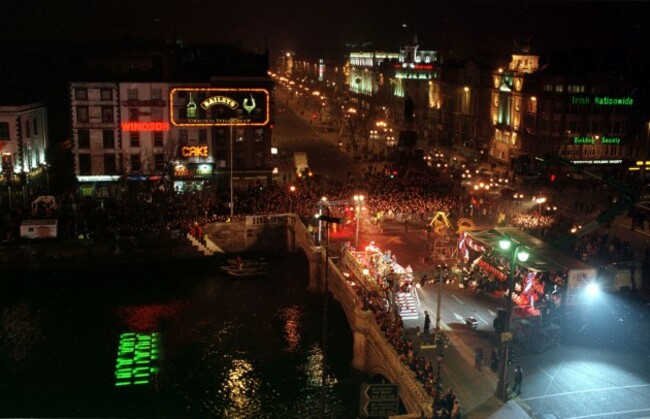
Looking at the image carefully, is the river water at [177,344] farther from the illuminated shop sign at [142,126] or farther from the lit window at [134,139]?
the illuminated shop sign at [142,126]

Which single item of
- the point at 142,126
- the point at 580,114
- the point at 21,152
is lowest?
the point at 21,152

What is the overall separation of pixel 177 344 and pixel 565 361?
2202 cm

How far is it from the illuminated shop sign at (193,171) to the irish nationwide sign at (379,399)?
1897 inches

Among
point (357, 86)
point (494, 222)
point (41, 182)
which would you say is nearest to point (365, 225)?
point (494, 222)

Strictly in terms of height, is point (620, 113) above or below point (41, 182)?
above

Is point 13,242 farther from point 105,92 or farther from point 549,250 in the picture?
point 549,250

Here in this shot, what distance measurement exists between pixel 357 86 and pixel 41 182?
113003 mm

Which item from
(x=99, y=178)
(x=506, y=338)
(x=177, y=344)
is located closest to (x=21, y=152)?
(x=99, y=178)

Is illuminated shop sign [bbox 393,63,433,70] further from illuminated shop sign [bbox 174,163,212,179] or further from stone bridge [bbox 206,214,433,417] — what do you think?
stone bridge [bbox 206,214,433,417]

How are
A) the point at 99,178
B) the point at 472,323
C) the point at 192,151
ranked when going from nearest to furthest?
the point at 472,323 → the point at 99,178 → the point at 192,151

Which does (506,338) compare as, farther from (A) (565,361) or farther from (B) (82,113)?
(B) (82,113)

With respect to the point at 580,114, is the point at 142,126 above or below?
below

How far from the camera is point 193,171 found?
6869 cm

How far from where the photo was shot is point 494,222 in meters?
58.2
